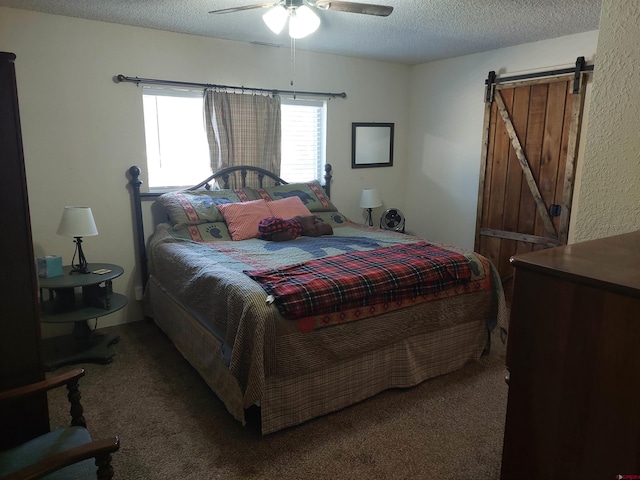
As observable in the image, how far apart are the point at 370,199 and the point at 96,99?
2680mm

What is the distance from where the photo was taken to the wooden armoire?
4.35 ft

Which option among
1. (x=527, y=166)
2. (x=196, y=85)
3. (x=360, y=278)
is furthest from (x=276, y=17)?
(x=527, y=166)

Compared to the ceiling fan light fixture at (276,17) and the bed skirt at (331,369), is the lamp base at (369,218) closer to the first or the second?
the bed skirt at (331,369)

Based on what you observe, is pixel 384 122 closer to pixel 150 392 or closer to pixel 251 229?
pixel 251 229

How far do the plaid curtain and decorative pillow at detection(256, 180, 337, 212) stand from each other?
0.22 metres

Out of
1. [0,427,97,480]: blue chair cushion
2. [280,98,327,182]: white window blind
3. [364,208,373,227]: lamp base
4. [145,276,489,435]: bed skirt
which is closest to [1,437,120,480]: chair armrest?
[0,427,97,480]: blue chair cushion

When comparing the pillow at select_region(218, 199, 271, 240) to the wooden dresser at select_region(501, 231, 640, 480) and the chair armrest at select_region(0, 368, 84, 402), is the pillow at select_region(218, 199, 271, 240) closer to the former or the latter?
the chair armrest at select_region(0, 368, 84, 402)

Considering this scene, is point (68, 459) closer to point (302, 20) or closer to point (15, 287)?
point (15, 287)

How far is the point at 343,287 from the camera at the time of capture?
7.43ft

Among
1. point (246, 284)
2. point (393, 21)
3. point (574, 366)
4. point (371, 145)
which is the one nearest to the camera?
point (574, 366)

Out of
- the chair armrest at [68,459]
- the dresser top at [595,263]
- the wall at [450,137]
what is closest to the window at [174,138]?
the wall at [450,137]

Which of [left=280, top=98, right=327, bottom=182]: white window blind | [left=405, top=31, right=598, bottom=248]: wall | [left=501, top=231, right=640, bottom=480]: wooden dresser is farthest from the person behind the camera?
[left=280, top=98, right=327, bottom=182]: white window blind

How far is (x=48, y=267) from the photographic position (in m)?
2.87

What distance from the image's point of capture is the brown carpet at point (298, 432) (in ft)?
6.38
